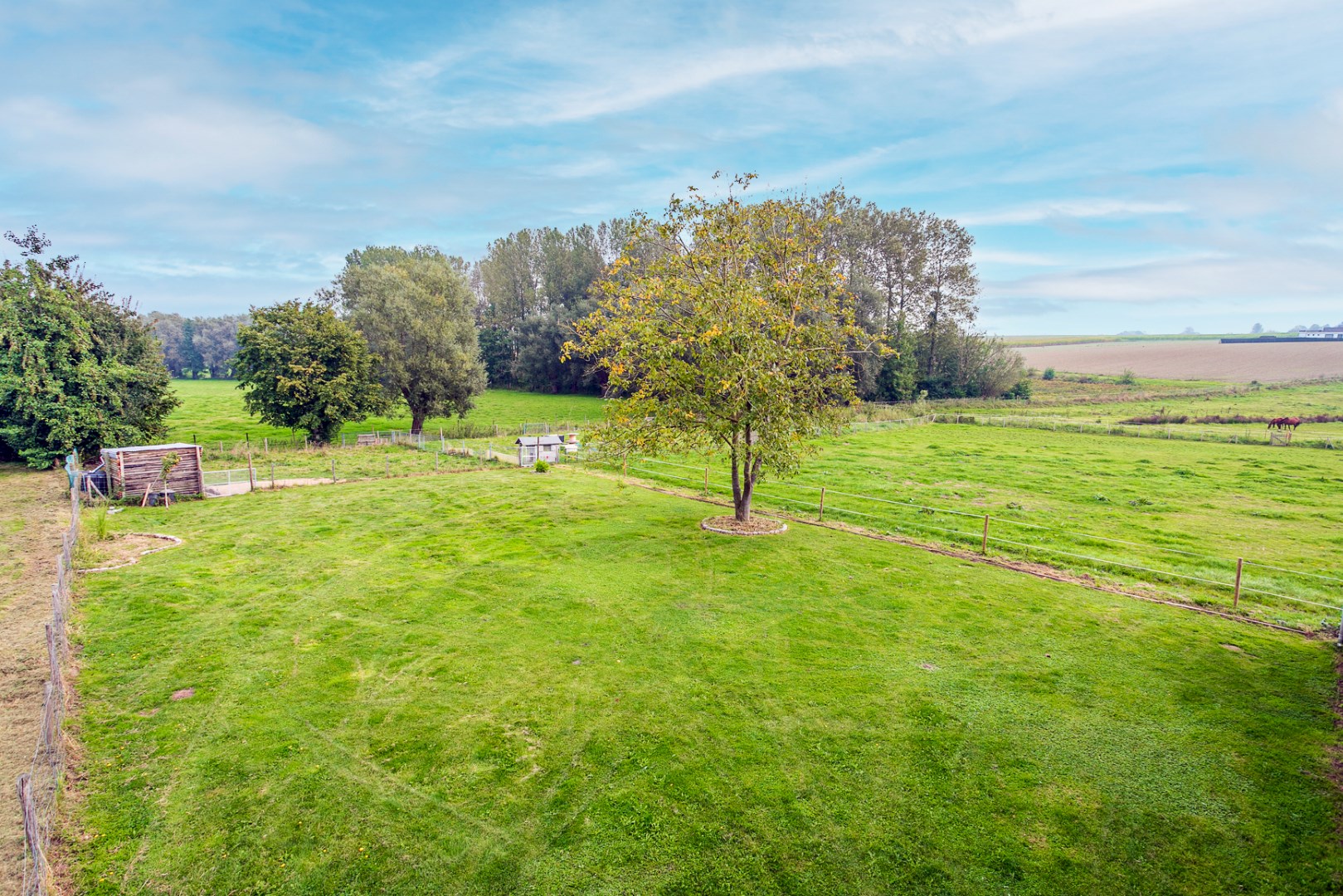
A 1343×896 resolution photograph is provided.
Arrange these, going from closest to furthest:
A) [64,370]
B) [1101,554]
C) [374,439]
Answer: [1101,554], [64,370], [374,439]

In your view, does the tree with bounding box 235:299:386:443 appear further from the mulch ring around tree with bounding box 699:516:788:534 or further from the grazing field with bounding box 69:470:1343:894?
the mulch ring around tree with bounding box 699:516:788:534

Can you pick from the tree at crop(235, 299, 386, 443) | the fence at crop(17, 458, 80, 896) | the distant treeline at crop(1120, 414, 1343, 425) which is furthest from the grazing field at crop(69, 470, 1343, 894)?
the distant treeline at crop(1120, 414, 1343, 425)

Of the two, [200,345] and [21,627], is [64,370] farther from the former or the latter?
[200,345]

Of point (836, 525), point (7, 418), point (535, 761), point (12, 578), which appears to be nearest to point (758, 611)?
point (535, 761)

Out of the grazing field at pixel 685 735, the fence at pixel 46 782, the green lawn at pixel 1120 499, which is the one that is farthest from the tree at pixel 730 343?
the fence at pixel 46 782

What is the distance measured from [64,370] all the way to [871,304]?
63.1 metres

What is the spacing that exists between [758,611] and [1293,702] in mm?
9668

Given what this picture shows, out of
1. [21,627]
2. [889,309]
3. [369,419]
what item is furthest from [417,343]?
[889,309]

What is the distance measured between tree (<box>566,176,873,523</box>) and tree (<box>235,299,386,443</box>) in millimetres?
27890

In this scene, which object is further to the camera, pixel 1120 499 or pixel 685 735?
pixel 1120 499

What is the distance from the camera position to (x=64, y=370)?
1261 inches

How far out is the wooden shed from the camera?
25531 mm

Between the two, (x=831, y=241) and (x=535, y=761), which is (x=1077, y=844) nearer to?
(x=535, y=761)

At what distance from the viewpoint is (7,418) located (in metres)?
32.1
